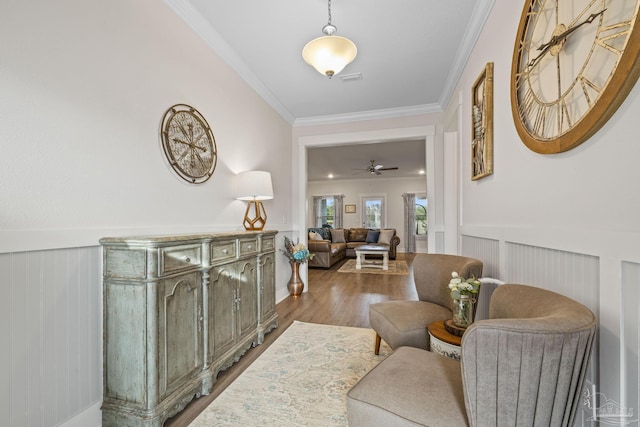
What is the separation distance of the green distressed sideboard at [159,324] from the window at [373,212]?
8.49m

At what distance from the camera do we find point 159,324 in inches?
57.9

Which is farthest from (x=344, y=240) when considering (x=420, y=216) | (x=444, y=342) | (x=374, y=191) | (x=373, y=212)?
(x=444, y=342)

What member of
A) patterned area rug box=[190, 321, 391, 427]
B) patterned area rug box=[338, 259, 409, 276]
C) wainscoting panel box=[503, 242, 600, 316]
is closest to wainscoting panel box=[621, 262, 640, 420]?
wainscoting panel box=[503, 242, 600, 316]

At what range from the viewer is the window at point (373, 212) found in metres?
10.0

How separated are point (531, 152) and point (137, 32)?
2488 mm

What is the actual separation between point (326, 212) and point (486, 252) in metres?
8.54

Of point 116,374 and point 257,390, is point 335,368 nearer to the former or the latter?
point 257,390

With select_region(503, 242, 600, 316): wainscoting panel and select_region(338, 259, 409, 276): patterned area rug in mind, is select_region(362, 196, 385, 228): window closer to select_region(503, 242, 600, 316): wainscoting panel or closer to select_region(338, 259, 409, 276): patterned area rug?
select_region(338, 259, 409, 276): patterned area rug

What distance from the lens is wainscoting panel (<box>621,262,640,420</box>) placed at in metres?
0.81

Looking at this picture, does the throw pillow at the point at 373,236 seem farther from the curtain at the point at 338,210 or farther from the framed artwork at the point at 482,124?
the framed artwork at the point at 482,124

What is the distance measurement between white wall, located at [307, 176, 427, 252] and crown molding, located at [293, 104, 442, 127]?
5.90 m

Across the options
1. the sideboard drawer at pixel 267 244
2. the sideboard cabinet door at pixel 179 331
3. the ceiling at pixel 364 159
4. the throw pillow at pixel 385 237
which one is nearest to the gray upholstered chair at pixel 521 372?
the sideboard cabinet door at pixel 179 331

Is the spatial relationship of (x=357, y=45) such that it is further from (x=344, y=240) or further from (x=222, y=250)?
(x=344, y=240)

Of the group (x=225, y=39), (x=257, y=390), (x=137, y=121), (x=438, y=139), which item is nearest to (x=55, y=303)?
(x=137, y=121)
